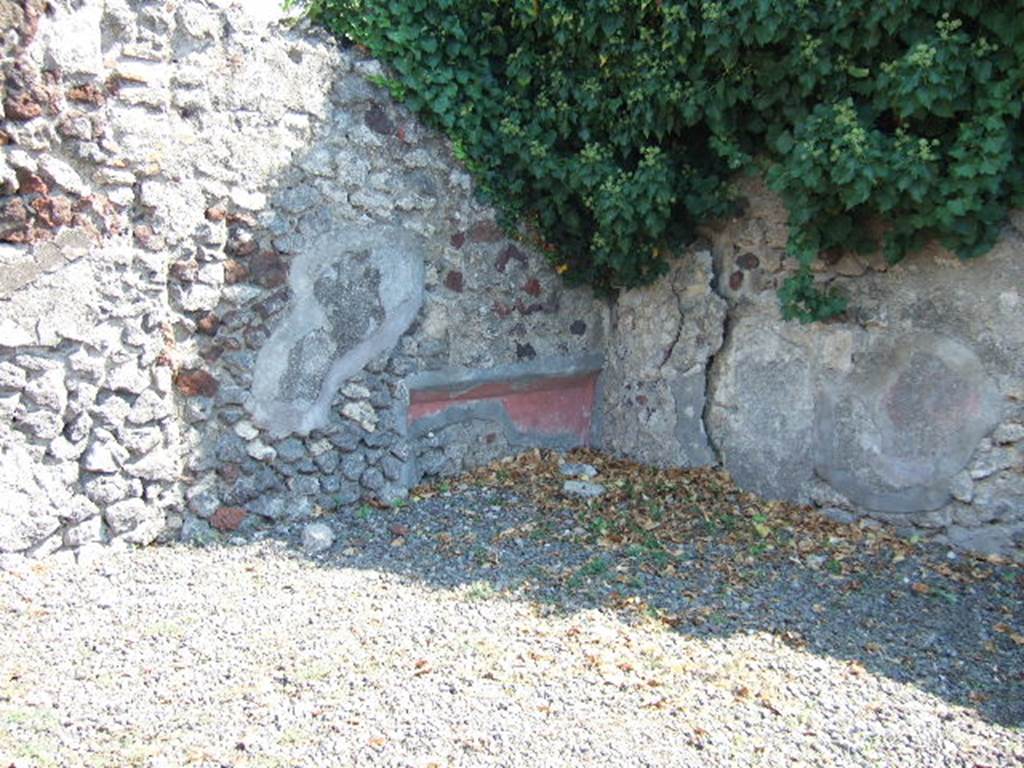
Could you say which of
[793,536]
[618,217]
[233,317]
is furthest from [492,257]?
[793,536]

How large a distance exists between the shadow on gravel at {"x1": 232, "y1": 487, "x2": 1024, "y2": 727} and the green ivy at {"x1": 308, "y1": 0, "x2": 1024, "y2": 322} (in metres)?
1.07

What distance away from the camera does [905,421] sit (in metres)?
4.20

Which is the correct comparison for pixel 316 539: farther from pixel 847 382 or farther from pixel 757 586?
pixel 847 382

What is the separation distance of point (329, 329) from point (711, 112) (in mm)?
1733

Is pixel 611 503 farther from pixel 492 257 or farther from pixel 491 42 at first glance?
pixel 491 42

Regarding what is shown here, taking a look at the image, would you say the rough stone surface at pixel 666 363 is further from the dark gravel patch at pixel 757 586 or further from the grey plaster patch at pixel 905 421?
the dark gravel patch at pixel 757 586

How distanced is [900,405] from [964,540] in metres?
0.57

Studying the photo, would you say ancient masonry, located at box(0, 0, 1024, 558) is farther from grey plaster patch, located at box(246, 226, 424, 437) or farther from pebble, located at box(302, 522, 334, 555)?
pebble, located at box(302, 522, 334, 555)

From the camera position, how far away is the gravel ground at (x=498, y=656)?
270 centimetres

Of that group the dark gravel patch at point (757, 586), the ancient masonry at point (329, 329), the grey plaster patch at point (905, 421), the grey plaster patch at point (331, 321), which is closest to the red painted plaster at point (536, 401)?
the ancient masonry at point (329, 329)

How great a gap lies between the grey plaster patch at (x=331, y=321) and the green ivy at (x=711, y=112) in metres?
0.59

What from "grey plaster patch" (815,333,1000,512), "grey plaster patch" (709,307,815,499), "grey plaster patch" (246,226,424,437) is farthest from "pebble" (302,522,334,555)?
"grey plaster patch" (815,333,1000,512)

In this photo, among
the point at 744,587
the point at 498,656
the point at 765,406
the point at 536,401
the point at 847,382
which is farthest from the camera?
the point at 536,401

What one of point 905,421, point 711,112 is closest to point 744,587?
point 905,421
